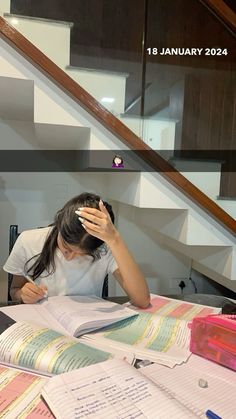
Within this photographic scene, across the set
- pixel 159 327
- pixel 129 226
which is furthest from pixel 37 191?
pixel 159 327

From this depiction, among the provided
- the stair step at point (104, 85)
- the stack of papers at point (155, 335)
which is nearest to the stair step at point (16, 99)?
the stair step at point (104, 85)

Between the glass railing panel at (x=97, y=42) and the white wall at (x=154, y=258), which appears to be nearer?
the glass railing panel at (x=97, y=42)

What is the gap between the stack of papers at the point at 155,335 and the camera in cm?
71

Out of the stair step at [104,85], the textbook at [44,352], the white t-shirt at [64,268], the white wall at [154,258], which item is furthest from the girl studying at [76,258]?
the white wall at [154,258]

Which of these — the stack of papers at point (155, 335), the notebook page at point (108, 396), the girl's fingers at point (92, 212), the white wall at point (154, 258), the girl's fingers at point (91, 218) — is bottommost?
the white wall at point (154, 258)

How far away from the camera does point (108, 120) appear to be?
4.64ft

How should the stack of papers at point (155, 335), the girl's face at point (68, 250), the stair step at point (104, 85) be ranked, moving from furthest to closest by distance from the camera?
the stair step at point (104, 85) < the girl's face at point (68, 250) < the stack of papers at point (155, 335)

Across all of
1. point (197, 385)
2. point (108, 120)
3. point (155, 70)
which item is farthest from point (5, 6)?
point (197, 385)

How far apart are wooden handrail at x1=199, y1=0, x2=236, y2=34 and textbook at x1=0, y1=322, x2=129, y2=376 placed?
155cm

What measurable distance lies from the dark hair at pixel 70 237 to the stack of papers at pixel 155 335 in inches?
9.3

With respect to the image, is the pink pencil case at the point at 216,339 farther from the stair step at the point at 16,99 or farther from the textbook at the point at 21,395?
the stair step at the point at 16,99

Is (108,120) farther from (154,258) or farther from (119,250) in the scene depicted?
(154,258)

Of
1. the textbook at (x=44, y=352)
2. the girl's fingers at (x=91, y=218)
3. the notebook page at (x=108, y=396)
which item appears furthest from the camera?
the girl's fingers at (x=91, y=218)

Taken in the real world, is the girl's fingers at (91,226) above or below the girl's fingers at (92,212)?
below
